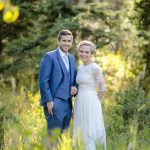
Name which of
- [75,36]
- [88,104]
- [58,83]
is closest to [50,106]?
[58,83]

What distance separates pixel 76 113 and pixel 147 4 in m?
7.13

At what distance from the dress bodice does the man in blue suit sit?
0.35 feet

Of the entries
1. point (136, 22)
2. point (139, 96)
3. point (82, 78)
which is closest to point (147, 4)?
point (136, 22)

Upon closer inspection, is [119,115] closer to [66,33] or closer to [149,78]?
[66,33]

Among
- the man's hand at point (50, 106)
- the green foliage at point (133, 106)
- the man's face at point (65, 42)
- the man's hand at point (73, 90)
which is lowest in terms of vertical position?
the green foliage at point (133, 106)

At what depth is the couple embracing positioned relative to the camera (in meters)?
5.88


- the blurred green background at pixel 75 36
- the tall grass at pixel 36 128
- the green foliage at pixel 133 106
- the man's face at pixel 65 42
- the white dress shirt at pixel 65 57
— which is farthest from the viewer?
the blurred green background at pixel 75 36

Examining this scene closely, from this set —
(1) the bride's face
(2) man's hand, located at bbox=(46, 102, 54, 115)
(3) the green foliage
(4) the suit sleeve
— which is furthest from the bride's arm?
(3) the green foliage

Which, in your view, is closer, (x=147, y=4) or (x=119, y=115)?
(x=119, y=115)

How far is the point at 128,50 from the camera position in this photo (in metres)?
13.4

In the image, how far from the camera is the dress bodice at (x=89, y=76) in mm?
6027

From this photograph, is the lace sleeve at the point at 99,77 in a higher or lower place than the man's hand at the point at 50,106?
higher

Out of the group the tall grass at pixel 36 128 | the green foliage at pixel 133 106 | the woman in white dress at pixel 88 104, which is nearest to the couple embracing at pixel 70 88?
the woman in white dress at pixel 88 104

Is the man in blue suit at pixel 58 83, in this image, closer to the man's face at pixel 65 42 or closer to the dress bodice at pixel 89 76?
the man's face at pixel 65 42
